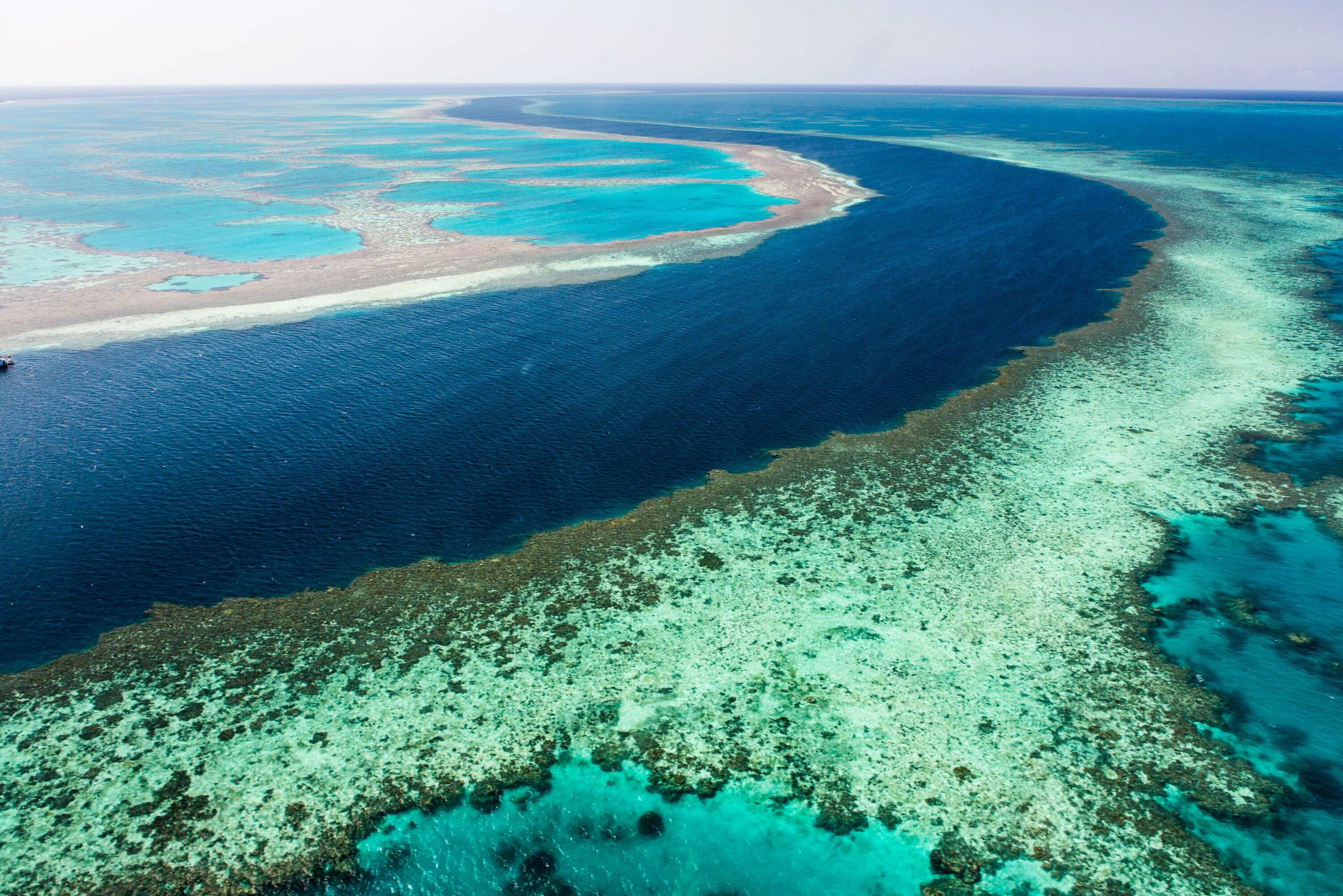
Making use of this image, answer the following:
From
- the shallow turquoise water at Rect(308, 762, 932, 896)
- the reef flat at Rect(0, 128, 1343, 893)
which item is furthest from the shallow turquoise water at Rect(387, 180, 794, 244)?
the shallow turquoise water at Rect(308, 762, 932, 896)

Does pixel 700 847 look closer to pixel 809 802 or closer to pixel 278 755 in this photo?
pixel 809 802

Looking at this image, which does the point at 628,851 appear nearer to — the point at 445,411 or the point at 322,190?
the point at 445,411

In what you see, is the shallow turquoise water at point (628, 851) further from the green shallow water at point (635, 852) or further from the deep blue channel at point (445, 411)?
the deep blue channel at point (445, 411)

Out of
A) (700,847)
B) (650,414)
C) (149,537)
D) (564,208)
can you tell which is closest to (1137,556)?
(700,847)

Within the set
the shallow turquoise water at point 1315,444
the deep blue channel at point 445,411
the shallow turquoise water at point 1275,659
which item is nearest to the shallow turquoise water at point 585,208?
the deep blue channel at point 445,411

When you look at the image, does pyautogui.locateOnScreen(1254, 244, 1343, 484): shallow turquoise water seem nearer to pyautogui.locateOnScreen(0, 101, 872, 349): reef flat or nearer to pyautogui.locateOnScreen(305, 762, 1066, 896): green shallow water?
pyautogui.locateOnScreen(305, 762, 1066, 896): green shallow water

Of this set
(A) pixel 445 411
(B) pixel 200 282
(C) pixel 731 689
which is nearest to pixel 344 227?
(B) pixel 200 282
